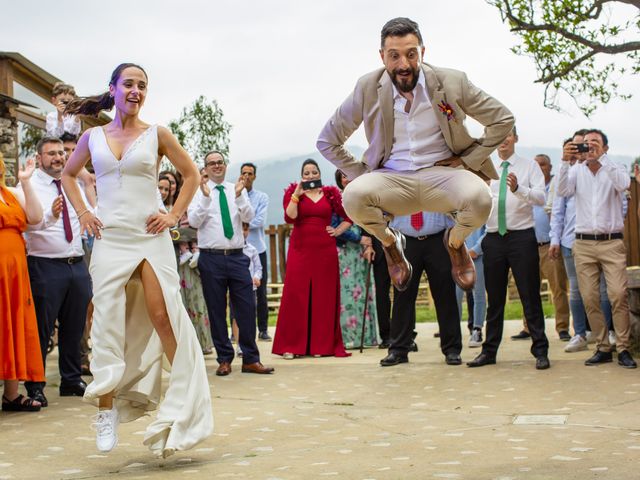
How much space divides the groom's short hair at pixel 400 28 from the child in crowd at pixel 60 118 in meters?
4.28

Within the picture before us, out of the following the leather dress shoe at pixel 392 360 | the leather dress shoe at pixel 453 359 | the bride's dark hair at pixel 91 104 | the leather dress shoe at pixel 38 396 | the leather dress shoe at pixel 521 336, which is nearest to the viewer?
the bride's dark hair at pixel 91 104

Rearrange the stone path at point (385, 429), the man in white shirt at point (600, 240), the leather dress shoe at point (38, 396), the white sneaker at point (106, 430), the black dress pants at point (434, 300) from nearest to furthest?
the stone path at point (385, 429), the white sneaker at point (106, 430), the leather dress shoe at point (38, 396), the man in white shirt at point (600, 240), the black dress pants at point (434, 300)

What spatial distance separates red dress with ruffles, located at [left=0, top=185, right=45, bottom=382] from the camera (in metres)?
7.10

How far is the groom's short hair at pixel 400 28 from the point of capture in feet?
17.2

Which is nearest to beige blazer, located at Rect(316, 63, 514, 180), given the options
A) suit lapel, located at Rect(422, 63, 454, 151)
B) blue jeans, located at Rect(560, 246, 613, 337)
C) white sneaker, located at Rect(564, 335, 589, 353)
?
suit lapel, located at Rect(422, 63, 454, 151)

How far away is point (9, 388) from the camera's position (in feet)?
24.0

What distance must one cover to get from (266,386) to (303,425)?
1907 mm

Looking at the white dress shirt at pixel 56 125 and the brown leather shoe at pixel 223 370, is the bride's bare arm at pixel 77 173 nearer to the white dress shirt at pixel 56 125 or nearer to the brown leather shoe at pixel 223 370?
the white dress shirt at pixel 56 125

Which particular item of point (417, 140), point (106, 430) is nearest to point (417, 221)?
point (417, 140)

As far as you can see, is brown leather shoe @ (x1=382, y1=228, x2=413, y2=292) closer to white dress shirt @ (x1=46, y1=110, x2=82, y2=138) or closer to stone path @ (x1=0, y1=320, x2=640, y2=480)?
stone path @ (x1=0, y1=320, x2=640, y2=480)

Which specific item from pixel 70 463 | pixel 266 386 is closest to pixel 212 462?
pixel 70 463

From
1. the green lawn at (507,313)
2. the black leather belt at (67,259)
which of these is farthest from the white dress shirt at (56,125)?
the green lawn at (507,313)

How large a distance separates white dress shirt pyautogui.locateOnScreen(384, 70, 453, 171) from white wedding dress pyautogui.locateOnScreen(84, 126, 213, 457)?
143 centimetres

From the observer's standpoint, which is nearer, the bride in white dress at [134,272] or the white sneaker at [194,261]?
the bride in white dress at [134,272]
